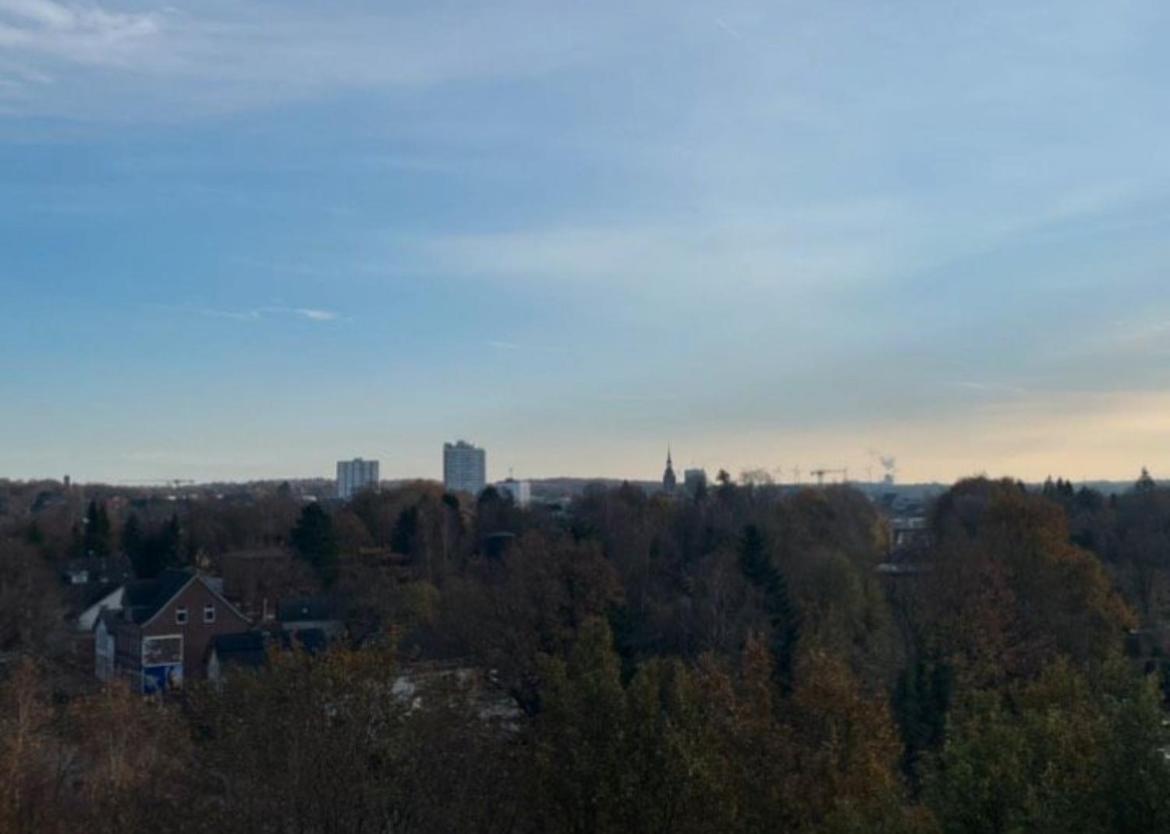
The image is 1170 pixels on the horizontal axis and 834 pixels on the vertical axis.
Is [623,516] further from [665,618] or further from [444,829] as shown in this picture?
[444,829]

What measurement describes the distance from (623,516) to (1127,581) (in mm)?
22839

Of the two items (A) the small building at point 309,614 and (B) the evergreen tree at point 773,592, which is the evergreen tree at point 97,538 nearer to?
(A) the small building at point 309,614

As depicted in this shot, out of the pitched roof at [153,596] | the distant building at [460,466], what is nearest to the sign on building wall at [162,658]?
the pitched roof at [153,596]

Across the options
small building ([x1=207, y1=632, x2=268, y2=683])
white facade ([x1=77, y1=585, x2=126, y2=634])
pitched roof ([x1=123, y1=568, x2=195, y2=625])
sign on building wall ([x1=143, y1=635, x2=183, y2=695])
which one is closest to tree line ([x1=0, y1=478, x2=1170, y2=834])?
sign on building wall ([x1=143, y1=635, x2=183, y2=695])

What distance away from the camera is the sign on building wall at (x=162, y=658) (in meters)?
Result: 41.8

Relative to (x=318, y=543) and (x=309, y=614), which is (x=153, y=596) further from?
(x=318, y=543)

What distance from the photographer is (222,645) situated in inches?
1580

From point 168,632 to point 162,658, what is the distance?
0.91m

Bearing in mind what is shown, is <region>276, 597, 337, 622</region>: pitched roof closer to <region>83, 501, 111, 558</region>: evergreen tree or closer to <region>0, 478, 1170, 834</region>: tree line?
<region>0, 478, 1170, 834</region>: tree line

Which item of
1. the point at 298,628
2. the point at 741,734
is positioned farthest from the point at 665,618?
the point at 741,734

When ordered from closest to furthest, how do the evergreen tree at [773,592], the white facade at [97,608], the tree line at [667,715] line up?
the tree line at [667,715]
the evergreen tree at [773,592]
the white facade at [97,608]

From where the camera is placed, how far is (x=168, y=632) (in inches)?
1681

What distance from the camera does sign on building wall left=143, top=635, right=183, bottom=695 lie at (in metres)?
41.8

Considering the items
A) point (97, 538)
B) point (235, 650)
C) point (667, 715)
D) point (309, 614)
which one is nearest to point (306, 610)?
point (309, 614)
